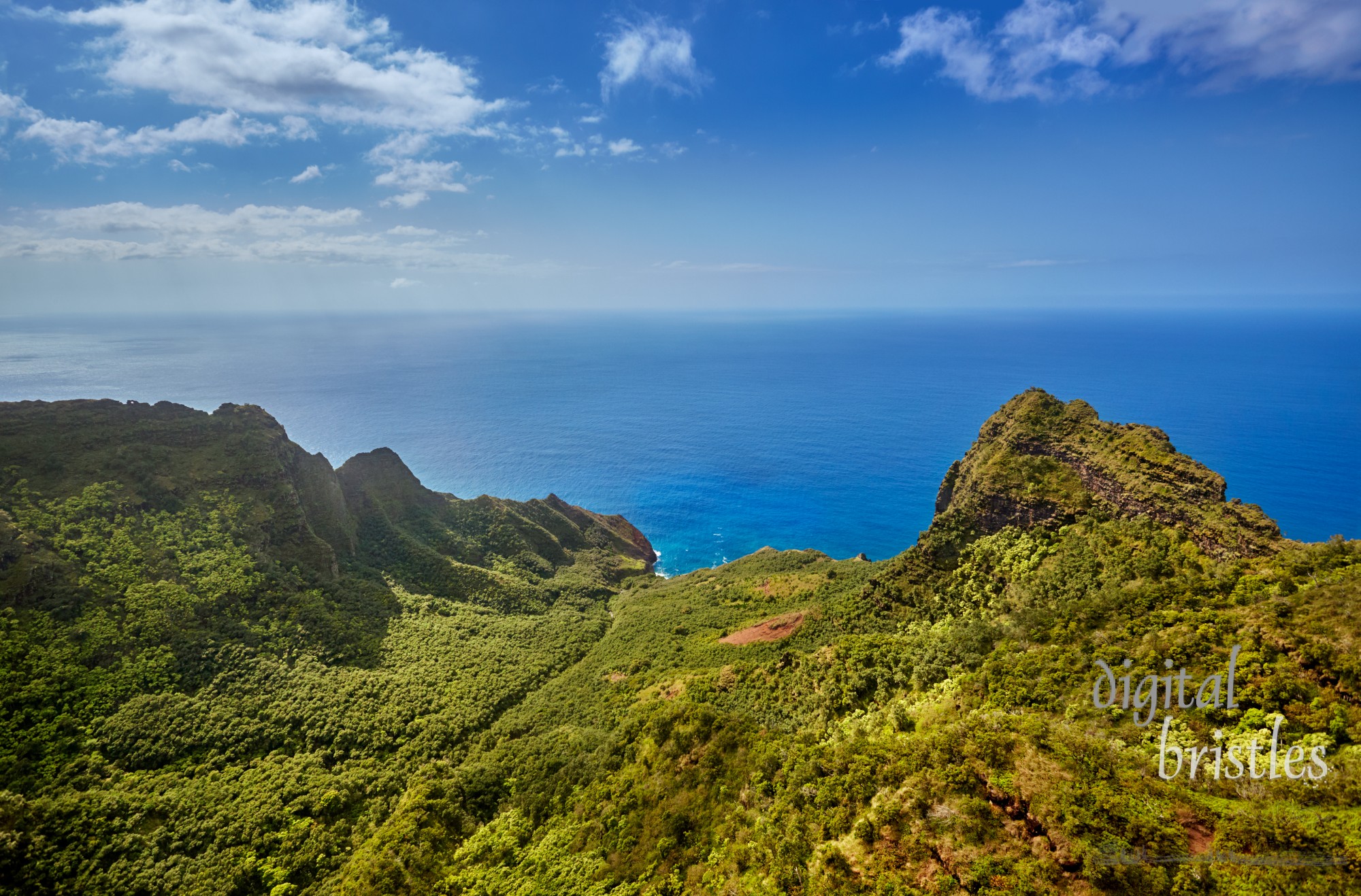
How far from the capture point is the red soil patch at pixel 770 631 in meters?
47.2

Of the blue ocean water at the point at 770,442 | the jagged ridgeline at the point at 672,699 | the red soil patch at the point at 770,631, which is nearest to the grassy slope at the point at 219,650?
the jagged ridgeline at the point at 672,699

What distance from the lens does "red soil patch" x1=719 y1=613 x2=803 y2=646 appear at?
47156mm

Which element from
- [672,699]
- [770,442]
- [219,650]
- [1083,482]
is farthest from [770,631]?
[770,442]

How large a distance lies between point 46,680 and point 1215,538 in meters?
76.5

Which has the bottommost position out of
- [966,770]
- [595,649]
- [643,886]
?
[595,649]

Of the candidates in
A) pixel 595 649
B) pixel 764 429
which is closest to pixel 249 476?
pixel 595 649

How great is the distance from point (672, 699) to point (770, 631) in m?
14.5

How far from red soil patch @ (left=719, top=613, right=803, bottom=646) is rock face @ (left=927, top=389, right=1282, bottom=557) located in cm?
1477

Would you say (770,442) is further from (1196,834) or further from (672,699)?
(1196,834)

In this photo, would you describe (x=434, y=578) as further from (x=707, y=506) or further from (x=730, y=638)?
(x=707, y=506)

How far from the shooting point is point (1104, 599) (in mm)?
27703

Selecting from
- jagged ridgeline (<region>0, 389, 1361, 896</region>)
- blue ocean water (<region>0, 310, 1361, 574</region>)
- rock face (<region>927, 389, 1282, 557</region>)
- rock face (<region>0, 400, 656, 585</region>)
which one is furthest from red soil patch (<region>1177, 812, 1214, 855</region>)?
blue ocean water (<region>0, 310, 1361, 574</region>)

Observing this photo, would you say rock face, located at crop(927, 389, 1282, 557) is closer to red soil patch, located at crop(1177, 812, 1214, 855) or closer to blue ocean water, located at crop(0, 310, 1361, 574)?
red soil patch, located at crop(1177, 812, 1214, 855)

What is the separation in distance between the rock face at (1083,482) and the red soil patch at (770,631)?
14.8 meters
